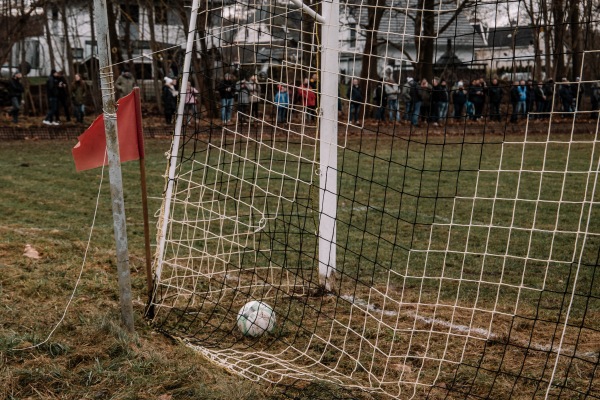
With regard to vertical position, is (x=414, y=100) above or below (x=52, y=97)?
above

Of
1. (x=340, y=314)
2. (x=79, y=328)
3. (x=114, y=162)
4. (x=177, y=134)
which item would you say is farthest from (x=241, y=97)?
(x=79, y=328)

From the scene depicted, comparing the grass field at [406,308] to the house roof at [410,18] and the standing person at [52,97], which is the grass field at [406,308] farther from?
the standing person at [52,97]

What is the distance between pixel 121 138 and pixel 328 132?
160 centimetres

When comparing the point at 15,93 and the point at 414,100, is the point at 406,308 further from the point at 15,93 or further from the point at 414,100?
the point at 15,93

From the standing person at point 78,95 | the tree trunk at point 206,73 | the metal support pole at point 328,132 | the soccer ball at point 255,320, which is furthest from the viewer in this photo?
the standing person at point 78,95

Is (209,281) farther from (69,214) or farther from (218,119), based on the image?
(69,214)

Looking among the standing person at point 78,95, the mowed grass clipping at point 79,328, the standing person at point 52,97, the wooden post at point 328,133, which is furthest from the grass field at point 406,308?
the standing person at point 78,95

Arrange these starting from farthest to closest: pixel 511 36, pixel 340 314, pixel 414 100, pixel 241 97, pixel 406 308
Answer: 1. pixel 511 36
2. pixel 414 100
3. pixel 241 97
4. pixel 406 308
5. pixel 340 314

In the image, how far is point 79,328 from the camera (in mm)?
4324

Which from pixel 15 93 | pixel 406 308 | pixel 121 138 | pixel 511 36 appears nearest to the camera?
pixel 121 138

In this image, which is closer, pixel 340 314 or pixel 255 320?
pixel 255 320

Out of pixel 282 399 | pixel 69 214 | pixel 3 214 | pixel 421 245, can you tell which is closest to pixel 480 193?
pixel 421 245

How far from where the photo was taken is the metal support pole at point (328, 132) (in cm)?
534

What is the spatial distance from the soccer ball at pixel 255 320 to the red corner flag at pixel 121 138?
4.18 feet
